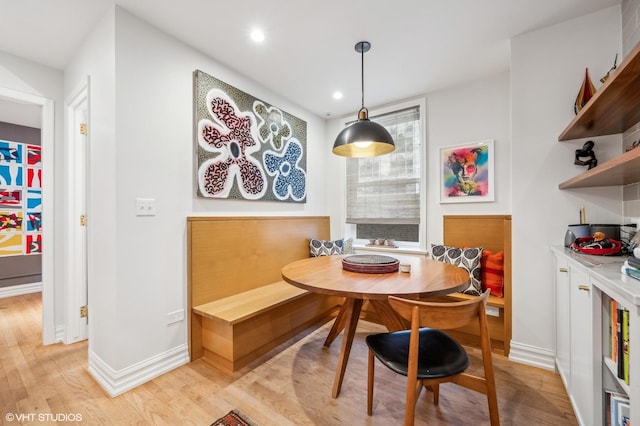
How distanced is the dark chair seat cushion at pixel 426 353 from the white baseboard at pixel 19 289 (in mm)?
5200

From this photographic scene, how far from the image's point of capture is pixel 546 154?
80.9 inches

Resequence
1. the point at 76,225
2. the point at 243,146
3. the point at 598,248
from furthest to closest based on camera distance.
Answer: the point at 243,146 → the point at 76,225 → the point at 598,248

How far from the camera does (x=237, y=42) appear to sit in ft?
7.31

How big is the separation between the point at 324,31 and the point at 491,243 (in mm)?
2454

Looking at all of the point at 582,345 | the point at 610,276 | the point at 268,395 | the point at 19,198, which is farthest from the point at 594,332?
the point at 19,198

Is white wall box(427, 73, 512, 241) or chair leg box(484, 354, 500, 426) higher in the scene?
white wall box(427, 73, 512, 241)

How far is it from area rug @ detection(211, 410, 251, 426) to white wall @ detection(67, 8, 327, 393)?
2.55 ft

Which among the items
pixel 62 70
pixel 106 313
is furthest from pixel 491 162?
pixel 62 70

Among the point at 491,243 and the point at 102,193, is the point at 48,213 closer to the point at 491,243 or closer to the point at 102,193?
the point at 102,193

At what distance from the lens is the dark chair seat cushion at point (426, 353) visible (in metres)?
1.21

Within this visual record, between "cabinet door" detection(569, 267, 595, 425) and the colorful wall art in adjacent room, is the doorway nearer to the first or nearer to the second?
the colorful wall art in adjacent room

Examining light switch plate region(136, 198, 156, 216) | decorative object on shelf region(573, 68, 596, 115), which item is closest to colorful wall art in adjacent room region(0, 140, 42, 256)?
light switch plate region(136, 198, 156, 216)

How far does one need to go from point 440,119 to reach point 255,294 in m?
2.75

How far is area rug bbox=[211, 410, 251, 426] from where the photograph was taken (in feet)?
4.91
